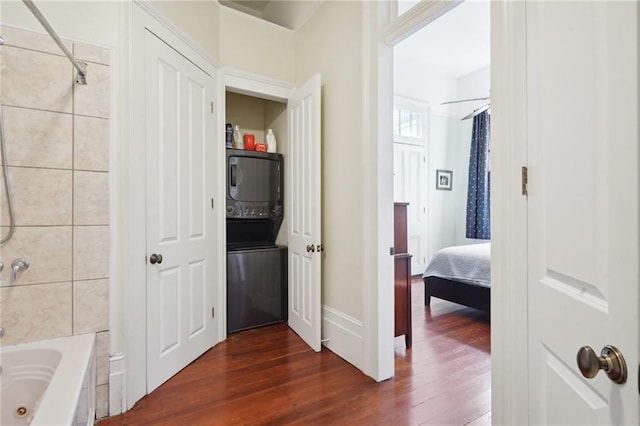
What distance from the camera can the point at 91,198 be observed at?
176cm

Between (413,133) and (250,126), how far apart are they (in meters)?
2.90

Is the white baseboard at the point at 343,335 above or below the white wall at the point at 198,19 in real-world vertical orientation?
below

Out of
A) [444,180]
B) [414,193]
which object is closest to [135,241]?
[414,193]

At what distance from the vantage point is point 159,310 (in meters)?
2.09

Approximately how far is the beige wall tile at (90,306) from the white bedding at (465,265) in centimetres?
320

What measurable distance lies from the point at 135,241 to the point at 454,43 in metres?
4.60

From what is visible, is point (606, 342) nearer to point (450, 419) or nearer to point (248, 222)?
point (450, 419)

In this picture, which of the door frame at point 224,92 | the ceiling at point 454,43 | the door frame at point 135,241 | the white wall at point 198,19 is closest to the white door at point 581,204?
the door frame at point 135,241

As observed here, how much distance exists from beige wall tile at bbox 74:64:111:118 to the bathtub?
49.0 inches

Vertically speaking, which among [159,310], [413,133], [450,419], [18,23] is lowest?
[450,419]

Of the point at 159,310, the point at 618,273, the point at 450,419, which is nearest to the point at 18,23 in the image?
the point at 159,310

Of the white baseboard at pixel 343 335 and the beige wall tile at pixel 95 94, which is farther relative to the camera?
the white baseboard at pixel 343 335

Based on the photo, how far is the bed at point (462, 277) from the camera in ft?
10.7

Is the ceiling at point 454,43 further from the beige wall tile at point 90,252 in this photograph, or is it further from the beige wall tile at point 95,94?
the beige wall tile at point 90,252
